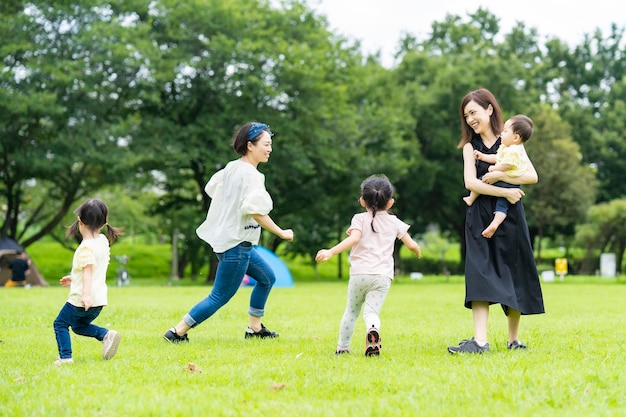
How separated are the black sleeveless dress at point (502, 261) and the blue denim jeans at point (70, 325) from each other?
2.91 meters

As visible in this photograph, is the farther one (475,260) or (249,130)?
(249,130)

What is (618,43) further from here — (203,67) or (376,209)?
(376,209)

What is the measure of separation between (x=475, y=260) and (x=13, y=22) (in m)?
23.8

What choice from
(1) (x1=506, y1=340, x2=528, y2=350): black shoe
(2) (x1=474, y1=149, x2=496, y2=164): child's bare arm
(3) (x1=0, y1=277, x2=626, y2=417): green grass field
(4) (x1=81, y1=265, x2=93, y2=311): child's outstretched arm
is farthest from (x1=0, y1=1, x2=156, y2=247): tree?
(1) (x1=506, y1=340, x2=528, y2=350): black shoe

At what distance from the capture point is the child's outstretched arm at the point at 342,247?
618cm

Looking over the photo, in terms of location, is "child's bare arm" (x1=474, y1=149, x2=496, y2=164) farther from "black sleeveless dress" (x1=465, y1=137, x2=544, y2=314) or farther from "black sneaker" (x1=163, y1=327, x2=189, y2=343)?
"black sneaker" (x1=163, y1=327, x2=189, y2=343)

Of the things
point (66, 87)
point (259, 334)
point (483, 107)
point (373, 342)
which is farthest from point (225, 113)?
point (373, 342)

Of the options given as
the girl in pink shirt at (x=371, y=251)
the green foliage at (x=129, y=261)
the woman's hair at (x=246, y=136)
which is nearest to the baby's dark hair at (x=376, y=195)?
the girl in pink shirt at (x=371, y=251)

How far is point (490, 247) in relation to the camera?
6.52 meters

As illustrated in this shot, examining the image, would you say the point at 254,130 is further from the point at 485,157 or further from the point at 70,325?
the point at 70,325

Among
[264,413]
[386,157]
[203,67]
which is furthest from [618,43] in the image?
[264,413]

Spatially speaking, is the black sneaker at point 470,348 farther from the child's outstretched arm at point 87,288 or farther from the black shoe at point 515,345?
the child's outstretched arm at point 87,288

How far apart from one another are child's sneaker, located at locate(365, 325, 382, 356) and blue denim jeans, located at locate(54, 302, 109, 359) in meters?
2.03

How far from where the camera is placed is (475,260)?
645 centimetres
